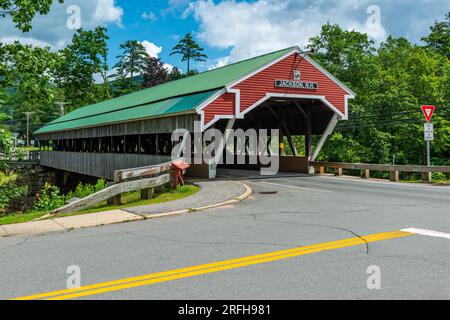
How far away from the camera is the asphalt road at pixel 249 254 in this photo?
4727 mm

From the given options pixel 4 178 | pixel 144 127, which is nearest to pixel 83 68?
pixel 4 178

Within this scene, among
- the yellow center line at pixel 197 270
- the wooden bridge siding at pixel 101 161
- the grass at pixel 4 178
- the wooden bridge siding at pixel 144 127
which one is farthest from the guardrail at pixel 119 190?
the grass at pixel 4 178

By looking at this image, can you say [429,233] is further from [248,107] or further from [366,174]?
[248,107]

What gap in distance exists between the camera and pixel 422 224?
8.43 m

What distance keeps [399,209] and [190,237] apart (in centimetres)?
576

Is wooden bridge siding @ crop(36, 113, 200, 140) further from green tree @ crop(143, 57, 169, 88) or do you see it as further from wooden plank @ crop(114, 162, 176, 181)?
green tree @ crop(143, 57, 169, 88)

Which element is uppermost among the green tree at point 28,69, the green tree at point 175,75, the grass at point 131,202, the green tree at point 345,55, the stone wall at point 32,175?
the green tree at point 175,75

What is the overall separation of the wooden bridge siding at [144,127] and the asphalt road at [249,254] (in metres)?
10.5

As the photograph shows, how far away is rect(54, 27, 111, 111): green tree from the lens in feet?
238

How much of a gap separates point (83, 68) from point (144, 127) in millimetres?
53247

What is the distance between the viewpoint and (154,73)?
269 feet

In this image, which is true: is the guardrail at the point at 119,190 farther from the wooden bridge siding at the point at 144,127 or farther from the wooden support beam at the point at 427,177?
the wooden support beam at the point at 427,177
